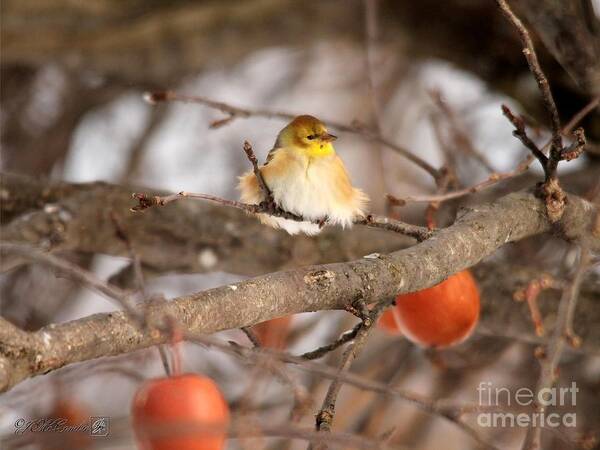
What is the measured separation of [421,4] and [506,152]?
27.4 inches

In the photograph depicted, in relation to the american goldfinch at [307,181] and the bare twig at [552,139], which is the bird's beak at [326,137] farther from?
the bare twig at [552,139]

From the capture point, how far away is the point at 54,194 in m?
1.97

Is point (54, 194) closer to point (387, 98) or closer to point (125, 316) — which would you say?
point (125, 316)

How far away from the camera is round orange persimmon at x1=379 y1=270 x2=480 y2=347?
1.43 metres

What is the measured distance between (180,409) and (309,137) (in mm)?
559

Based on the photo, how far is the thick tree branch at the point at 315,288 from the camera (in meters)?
0.90

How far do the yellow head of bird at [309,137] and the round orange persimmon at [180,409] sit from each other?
1.63 ft

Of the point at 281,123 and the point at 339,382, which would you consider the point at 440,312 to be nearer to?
the point at 339,382

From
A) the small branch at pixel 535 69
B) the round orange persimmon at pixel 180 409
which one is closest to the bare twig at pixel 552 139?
the small branch at pixel 535 69

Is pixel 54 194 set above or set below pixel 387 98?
below

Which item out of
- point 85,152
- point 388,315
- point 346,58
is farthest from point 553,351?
point 346,58

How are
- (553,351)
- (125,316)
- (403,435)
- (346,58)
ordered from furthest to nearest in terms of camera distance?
(346,58), (403,435), (553,351), (125,316)

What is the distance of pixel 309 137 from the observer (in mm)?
1338

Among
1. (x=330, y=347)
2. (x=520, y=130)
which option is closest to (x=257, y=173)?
(x=330, y=347)
